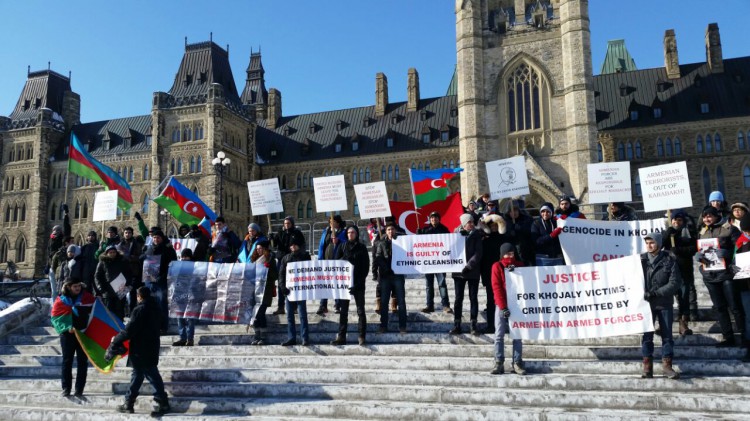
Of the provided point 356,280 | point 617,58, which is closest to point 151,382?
point 356,280

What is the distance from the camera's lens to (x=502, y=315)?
8.16 meters

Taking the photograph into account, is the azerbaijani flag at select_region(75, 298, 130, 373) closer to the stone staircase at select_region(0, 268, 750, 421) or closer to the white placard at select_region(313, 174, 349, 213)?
the stone staircase at select_region(0, 268, 750, 421)

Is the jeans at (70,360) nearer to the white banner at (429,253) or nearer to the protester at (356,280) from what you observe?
the protester at (356,280)

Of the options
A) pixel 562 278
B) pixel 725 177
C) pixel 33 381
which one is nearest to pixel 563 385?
pixel 562 278

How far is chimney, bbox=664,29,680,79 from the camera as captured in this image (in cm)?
4322

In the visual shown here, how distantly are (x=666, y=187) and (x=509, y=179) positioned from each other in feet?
10.1

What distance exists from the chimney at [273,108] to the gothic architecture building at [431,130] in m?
0.14

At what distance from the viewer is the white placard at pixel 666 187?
39.0ft

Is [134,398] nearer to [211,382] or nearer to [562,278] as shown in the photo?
[211,382]

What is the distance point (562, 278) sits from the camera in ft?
27.6

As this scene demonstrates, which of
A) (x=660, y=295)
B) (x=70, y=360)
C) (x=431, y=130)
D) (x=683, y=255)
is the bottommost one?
(x=70, y=360)

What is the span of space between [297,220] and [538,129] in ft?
69.0

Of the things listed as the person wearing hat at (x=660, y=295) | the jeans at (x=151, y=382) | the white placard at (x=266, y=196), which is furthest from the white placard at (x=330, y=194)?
the person wearing hat at (x=660, y=295)

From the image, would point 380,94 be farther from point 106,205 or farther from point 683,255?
point 683,255
